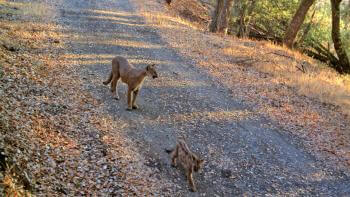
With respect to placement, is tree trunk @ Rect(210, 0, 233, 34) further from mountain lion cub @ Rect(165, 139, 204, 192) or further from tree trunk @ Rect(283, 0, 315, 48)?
mountain lion cub @ Rect(165, 139, 204, 192)

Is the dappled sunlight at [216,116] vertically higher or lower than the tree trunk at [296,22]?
lower

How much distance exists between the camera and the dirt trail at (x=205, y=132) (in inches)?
336

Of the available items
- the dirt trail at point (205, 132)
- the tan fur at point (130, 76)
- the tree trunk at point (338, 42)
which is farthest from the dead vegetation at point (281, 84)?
the tan fur at point (130, 76)

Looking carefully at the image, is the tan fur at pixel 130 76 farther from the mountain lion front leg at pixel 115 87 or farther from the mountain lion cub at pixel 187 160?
the mountain lion cub at pixel 187 160

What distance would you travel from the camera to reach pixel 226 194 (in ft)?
26.2

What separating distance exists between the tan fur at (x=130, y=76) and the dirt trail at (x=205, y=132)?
0.30m

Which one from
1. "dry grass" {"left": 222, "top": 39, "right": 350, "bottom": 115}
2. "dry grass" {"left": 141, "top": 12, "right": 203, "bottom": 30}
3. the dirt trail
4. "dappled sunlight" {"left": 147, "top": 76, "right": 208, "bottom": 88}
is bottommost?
the dirt trail

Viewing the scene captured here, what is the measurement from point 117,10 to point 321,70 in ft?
42.2

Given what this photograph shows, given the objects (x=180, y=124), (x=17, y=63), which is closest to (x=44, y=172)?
(x=180, y=124)

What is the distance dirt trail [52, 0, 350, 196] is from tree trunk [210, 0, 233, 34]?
8252 mm

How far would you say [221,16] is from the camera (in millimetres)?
23188

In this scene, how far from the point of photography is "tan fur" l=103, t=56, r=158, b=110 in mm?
9859

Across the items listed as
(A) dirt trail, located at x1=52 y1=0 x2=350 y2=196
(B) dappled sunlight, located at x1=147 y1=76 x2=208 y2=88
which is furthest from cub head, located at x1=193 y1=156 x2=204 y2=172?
(B) dappled sunlight, located at x1=147 y1=76 x2=208 y2=88

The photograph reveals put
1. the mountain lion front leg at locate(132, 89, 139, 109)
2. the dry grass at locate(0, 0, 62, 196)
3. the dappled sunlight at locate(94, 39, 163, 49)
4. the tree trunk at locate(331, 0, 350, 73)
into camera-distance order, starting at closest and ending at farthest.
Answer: the dry grass at locate(0, 0, 62, 196)
the mountain lion front leg at locate(132, 89, 139, 109)
the dappled sunlight at locate(94, 39, 163, 49)
the tree trunk at locate(331, 0, 350, 73)
